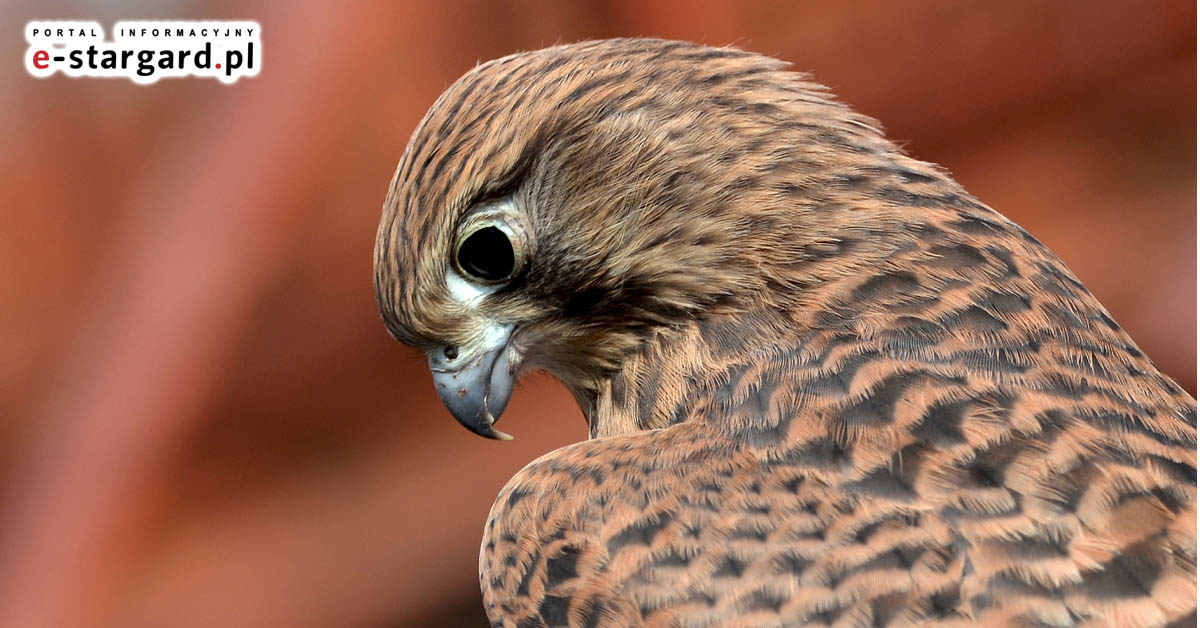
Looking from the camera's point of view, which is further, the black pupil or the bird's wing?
the black pupil

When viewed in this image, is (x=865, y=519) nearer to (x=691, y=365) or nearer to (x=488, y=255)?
(x=691, y=365)

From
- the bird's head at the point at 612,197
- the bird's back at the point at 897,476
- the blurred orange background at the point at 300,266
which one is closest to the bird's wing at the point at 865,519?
the bird's back at the point at 897,476

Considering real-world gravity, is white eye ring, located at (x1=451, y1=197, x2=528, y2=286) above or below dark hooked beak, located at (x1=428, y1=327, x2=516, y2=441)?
above

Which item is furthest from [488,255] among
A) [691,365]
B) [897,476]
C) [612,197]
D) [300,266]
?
[300,266]

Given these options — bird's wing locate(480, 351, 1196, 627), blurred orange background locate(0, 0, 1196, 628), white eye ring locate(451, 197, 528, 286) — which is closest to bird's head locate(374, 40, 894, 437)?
white eye ring locate(451, 197, 528, 286)

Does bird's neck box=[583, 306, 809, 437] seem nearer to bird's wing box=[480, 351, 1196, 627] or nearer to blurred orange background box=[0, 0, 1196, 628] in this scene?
bird's wing box=[480, 351, 1196, 627]

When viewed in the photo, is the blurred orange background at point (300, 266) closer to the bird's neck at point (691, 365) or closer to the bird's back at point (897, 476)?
the bird's neck at point (691, 365)

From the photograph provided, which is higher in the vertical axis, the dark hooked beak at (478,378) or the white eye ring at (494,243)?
Result: the white eye ring at (494,243)

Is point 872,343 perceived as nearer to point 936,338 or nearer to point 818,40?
point 936,338
